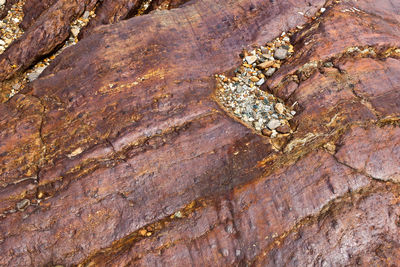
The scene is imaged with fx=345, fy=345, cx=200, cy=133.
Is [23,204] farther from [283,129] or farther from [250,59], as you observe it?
[250,59]

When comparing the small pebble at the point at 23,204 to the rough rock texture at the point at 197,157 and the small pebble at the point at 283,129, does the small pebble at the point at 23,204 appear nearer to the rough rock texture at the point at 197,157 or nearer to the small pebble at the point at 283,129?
the rough rock texture at the point at 197,157

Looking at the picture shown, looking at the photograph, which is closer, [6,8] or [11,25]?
[11,25]

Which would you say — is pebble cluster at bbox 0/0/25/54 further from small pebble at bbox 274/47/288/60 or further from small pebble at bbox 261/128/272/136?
small pebble at bbox 261/128/272/136

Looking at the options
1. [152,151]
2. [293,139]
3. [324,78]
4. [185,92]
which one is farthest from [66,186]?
[324,78]

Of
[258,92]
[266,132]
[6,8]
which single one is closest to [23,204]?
[266,132]

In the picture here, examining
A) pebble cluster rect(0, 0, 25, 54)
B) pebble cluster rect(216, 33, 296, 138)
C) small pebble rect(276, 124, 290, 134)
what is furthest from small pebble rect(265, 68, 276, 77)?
pebble cluster rect(0, 0, 25, 54)

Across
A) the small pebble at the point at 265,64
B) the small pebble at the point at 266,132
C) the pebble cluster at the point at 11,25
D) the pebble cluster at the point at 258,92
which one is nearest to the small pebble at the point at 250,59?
the pebble cluster at the point at 258,92
